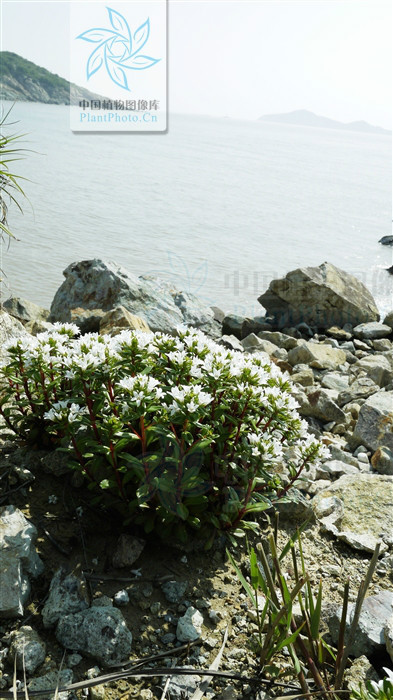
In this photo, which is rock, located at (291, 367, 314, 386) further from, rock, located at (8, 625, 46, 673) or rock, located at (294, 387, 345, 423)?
rock, located at (8, 625, 46, 673)

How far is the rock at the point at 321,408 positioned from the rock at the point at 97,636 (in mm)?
3575

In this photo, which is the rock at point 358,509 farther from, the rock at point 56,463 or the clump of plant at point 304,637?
the rock at point 56,463

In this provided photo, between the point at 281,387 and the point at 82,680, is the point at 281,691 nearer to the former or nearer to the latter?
the point at 82,680

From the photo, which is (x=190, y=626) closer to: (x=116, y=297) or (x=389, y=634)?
(x=389, y=634)

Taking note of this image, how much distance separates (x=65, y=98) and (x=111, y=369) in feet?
363

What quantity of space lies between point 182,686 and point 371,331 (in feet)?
27.6

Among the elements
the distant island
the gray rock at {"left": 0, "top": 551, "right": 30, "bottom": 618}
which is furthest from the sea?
the distant island

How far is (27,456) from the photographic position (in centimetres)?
343

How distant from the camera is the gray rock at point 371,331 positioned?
9914 mm

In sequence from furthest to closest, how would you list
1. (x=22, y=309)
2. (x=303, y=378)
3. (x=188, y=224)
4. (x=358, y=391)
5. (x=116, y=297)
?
1. (x=188, y=224)
2. (x=22, y=309)
3. (x=116, y=297)
4. (x=303, y=378)
5. (x=358, y=391)

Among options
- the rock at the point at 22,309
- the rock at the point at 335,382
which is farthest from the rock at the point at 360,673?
the rock at the point at 22,309

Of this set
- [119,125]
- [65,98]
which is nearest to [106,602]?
[119,125]

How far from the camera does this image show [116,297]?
25.1 ft

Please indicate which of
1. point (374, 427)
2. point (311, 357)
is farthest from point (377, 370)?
point (374, 427)
